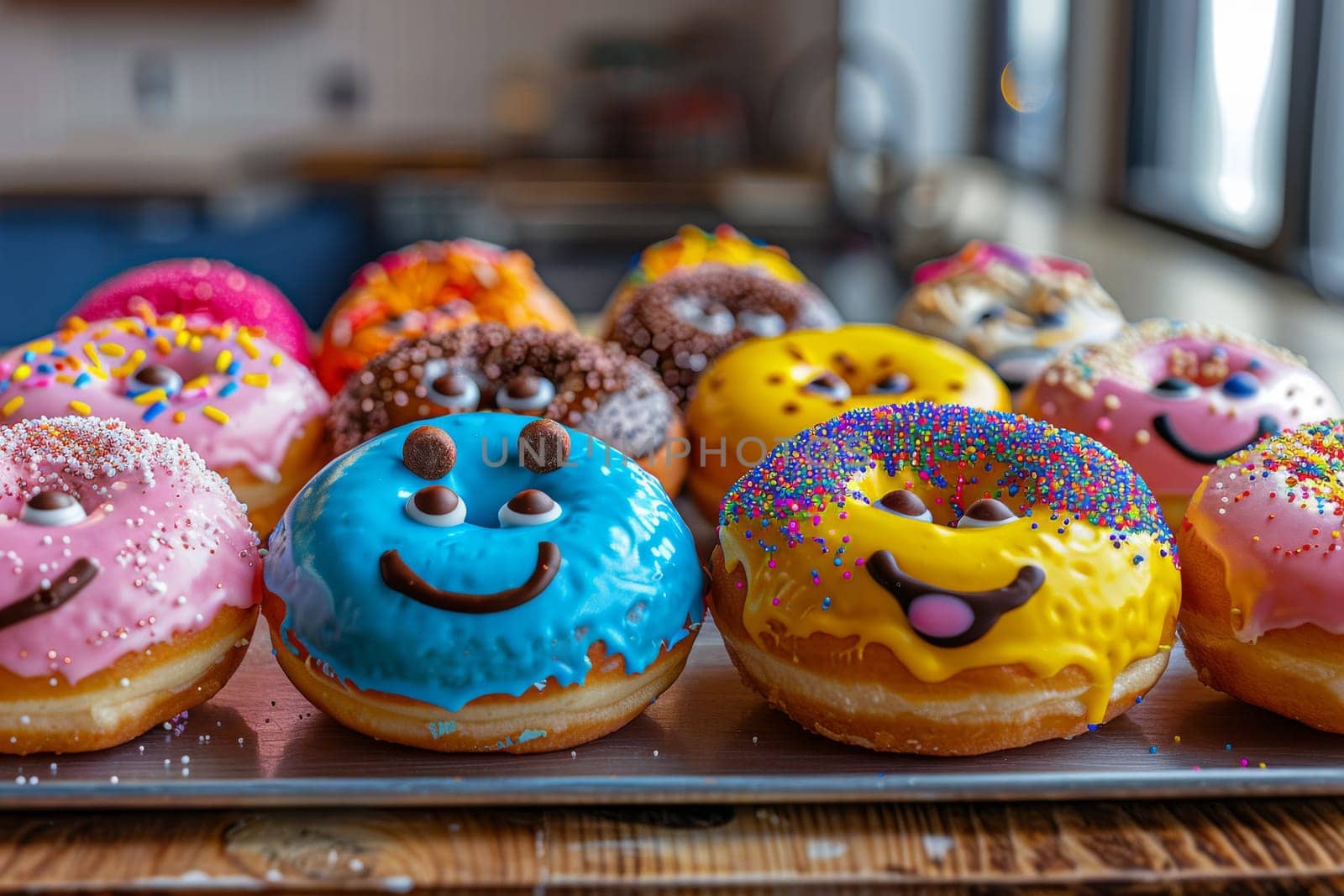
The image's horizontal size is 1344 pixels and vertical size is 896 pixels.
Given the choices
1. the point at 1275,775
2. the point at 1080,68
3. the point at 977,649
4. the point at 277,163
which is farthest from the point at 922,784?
the point at 277,163

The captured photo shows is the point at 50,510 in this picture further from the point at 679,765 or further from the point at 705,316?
the point at 705,316

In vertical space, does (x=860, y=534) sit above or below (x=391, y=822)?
above

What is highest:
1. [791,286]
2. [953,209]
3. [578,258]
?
[791,286]

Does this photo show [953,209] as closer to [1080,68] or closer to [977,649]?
[1080,68]

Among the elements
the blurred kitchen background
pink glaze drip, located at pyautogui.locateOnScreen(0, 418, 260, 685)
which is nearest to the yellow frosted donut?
pink glaze drip, located at pyautogui.locateOnScreen(0, 418, 260, 685)

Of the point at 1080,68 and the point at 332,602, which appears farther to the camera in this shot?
the point at 1080,68

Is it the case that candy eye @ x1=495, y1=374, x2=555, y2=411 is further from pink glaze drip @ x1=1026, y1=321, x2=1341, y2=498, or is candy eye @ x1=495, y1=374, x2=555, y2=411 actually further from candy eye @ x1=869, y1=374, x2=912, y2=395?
pink glaze drip @ x1=1026, y1=321, x2=1341, y2=498

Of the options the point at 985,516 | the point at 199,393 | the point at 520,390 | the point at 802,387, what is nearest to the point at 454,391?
the point at 520,390
